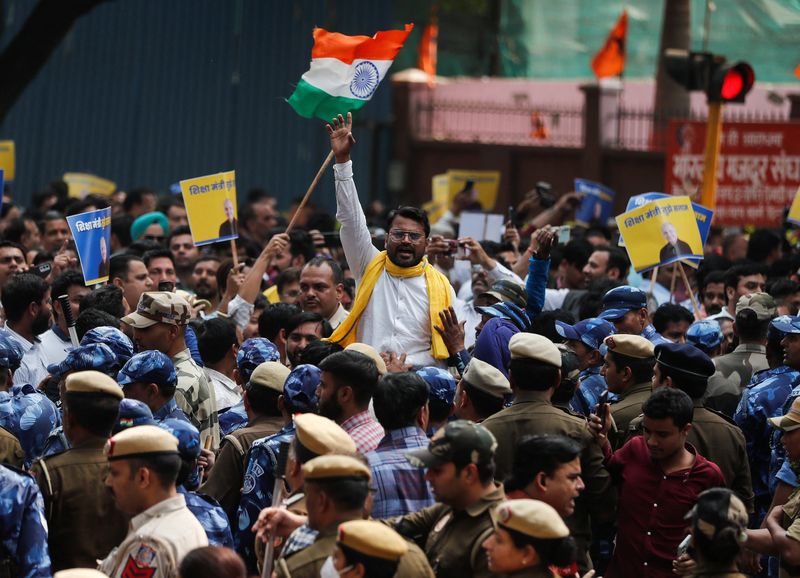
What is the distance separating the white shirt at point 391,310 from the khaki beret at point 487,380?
1828mm

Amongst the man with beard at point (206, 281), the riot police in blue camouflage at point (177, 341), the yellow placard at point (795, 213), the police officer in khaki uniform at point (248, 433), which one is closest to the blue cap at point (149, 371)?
the police officer in khaki uniform at point (248, 433)

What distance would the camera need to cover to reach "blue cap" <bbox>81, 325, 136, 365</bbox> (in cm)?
701

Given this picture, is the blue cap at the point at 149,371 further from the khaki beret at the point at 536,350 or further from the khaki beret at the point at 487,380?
the khaki beret at the point at 536,350

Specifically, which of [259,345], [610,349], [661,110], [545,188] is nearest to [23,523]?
[259,345]

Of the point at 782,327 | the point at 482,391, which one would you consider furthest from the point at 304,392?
the point at 782,327

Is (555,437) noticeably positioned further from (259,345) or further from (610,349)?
(259,345)

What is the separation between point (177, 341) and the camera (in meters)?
7.60

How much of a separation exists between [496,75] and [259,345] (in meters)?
23.6

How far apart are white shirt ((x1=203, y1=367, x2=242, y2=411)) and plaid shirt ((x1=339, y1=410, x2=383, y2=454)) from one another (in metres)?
2.06

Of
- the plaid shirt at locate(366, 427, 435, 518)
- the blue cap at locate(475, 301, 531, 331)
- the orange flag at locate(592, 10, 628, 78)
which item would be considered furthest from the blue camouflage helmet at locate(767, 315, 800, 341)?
the orange flag at locate(592, 10, 628, 78)

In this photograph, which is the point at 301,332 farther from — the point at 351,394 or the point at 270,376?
the point at 351,394

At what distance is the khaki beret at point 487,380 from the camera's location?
6.24 meters

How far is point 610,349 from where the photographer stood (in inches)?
283

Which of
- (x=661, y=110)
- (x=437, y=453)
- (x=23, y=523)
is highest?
(x=661, y=110)
